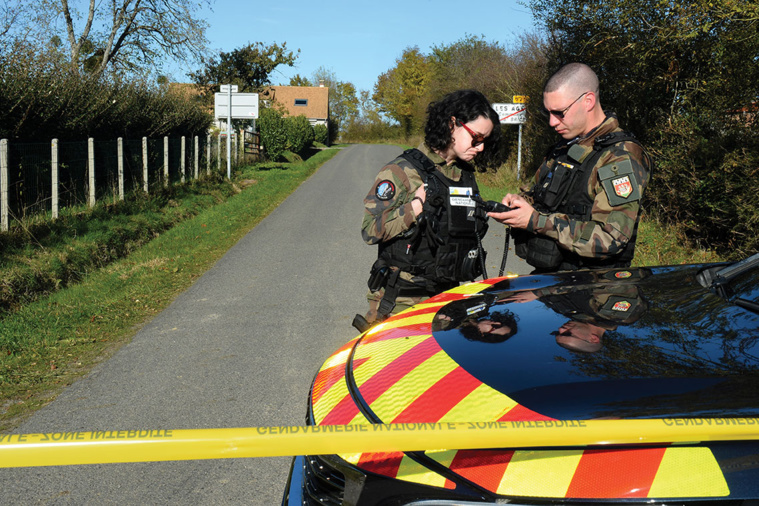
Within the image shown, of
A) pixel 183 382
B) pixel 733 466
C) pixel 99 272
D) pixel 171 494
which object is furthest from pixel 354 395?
pixel 99 272

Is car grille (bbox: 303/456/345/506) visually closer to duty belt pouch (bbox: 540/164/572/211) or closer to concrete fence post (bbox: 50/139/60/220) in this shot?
duty belt pouch (bbox: 540/164/572/211)

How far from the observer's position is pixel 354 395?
1.91 m

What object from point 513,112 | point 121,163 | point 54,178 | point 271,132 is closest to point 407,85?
point 271,132

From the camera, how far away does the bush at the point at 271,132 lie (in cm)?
2921

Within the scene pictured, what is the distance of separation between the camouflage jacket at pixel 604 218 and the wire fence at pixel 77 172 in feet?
25.8

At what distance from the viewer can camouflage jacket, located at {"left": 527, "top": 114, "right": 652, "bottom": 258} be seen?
9.11 ft

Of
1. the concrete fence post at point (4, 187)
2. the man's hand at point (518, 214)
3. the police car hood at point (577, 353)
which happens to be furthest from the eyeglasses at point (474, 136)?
the concrete fence post at point (4, 187)

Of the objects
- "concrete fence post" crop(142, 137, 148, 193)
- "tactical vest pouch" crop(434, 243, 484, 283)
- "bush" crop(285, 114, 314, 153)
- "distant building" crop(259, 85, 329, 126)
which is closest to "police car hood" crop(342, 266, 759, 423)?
"tactical vest pouch" crop(434, 243, 484, 283)

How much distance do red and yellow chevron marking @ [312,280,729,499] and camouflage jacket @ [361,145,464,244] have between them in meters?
0.85

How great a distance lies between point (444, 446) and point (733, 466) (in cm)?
66

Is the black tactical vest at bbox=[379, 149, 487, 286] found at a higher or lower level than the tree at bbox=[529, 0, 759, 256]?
lower

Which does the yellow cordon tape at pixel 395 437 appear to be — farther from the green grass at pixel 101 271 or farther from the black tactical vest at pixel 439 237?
the green grass at pixel 101 271

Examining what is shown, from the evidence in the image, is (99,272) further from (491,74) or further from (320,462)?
(491,74)

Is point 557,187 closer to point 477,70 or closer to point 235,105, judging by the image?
point 235,105
